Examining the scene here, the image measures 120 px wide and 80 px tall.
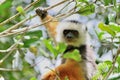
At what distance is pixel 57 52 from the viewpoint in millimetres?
1938

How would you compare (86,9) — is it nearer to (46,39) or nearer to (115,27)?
(46,39)

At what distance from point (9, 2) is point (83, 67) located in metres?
1.02

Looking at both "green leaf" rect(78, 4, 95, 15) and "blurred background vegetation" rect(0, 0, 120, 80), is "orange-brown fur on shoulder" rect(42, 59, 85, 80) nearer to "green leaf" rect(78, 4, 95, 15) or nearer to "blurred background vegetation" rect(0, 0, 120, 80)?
"blurred background vegetation" rect(0, 0, 120, 80)

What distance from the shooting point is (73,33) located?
138 inches

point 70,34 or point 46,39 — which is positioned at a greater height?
point 46,39

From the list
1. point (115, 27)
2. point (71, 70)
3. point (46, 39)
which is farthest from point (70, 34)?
point (115, 27)

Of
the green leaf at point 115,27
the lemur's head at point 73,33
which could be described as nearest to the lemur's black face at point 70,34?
the lemur's head at point 73,33

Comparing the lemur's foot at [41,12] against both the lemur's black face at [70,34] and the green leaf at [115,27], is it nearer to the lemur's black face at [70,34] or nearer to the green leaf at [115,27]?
the lemur's black face at [70,34]

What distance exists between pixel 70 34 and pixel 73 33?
0.34ft

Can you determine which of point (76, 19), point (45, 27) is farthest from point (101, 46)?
point (45, 27)

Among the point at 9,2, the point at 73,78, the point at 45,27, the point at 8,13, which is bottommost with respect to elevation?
the point at 73,78

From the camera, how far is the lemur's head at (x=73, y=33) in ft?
11.2

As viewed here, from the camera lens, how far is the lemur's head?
3.43 m

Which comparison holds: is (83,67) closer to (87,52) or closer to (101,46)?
(87,52)
